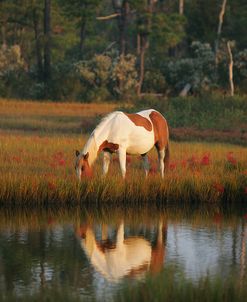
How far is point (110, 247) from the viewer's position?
1354 cm

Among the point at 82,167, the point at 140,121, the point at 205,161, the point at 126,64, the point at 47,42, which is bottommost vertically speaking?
the point at 205,161

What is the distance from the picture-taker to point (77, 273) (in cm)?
1149

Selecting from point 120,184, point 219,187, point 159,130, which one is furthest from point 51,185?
point 159,130

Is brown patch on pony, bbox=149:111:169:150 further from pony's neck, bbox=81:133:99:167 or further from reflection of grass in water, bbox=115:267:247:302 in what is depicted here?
reflection of grass in water, bbox=115:267:247:302

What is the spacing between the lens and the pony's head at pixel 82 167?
16.7 metres

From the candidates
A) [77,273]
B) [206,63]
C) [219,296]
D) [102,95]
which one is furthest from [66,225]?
[206,63]

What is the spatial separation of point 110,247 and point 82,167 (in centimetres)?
342

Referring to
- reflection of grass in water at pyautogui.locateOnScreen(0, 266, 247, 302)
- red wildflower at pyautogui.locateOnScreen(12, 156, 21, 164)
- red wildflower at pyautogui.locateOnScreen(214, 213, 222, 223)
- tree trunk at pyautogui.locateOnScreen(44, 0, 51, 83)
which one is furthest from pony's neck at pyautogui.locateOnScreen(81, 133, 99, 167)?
tree trunk at pyautogui.locateOnScreen(44, 0, 51, 83)

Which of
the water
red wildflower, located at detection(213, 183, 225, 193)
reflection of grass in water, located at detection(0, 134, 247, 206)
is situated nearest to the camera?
the water

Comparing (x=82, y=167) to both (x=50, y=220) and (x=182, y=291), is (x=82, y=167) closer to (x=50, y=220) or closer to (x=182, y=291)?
(x=50, y=220)

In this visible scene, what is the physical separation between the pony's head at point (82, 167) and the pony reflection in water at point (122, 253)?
1745mm

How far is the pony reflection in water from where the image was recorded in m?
11.8

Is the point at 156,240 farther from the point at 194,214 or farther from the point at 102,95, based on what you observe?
the point at 102,95

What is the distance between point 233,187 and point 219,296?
8.41 m
